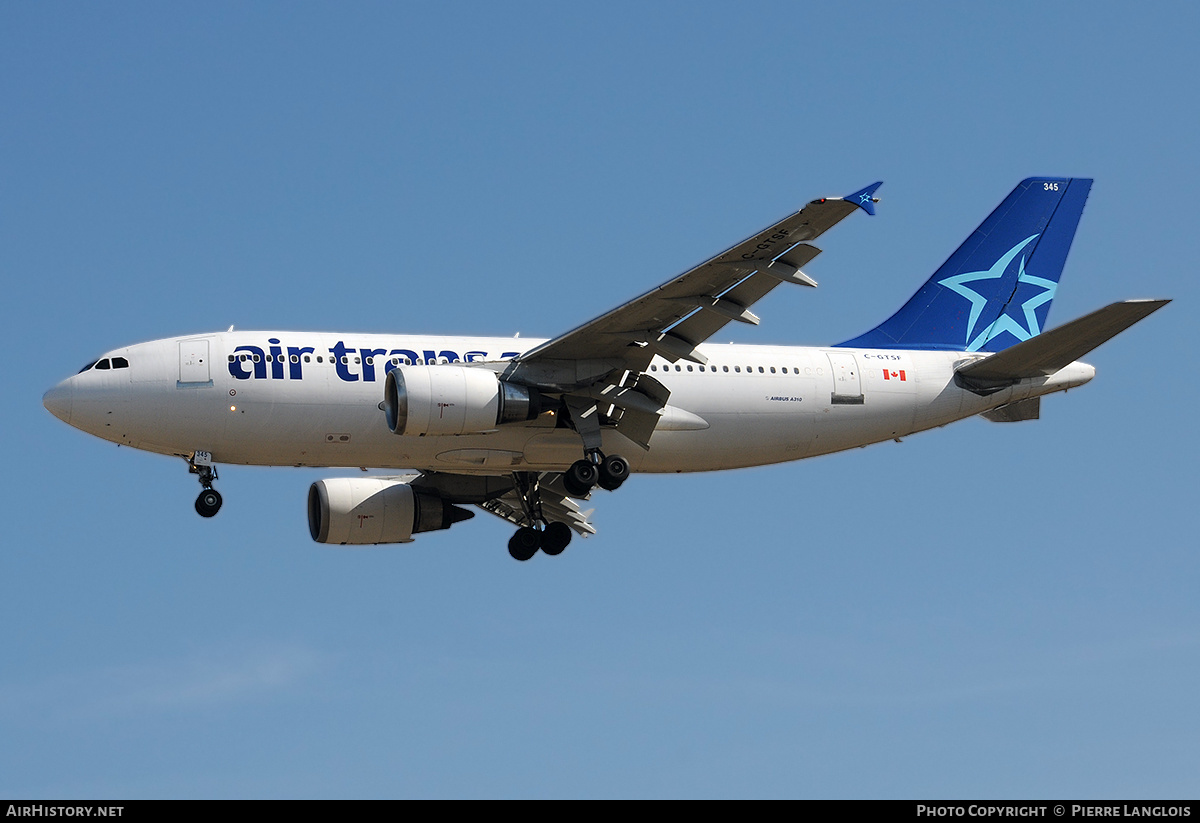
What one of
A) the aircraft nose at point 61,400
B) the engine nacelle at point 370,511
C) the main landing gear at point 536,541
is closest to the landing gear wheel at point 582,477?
the main landing gear at point 536,541

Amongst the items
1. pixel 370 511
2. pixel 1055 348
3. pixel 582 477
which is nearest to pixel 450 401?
pixel 582 477

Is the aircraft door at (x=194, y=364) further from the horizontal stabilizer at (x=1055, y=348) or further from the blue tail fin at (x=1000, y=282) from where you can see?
the horizontal stabilizer at (x=1055, y=348)

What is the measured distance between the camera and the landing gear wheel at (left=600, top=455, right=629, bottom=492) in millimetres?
30875

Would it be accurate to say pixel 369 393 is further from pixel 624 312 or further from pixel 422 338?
pixel 624 312

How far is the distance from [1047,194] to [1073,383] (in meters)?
6.47

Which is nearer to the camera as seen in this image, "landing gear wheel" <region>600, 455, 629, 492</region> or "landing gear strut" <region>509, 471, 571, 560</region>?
"landing gear wheel" <region>600, 455, 629, 492</region>

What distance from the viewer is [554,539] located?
34688mm

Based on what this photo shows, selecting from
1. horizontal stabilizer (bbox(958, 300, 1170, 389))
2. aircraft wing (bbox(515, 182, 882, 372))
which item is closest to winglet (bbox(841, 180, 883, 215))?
aircraft wing (bbox(515, 182, 882, 372))

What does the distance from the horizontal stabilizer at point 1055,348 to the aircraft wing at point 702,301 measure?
6.37 metres

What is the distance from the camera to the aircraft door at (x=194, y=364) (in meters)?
29.7

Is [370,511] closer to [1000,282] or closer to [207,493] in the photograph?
[207,493]

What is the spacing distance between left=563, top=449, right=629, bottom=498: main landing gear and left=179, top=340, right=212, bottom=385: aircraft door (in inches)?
281

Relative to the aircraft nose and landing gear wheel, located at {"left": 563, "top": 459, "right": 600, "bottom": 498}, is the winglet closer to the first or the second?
landing gear wheel, located at {"left": 563, "top": 459, "right": 600, "bottom": 498}
